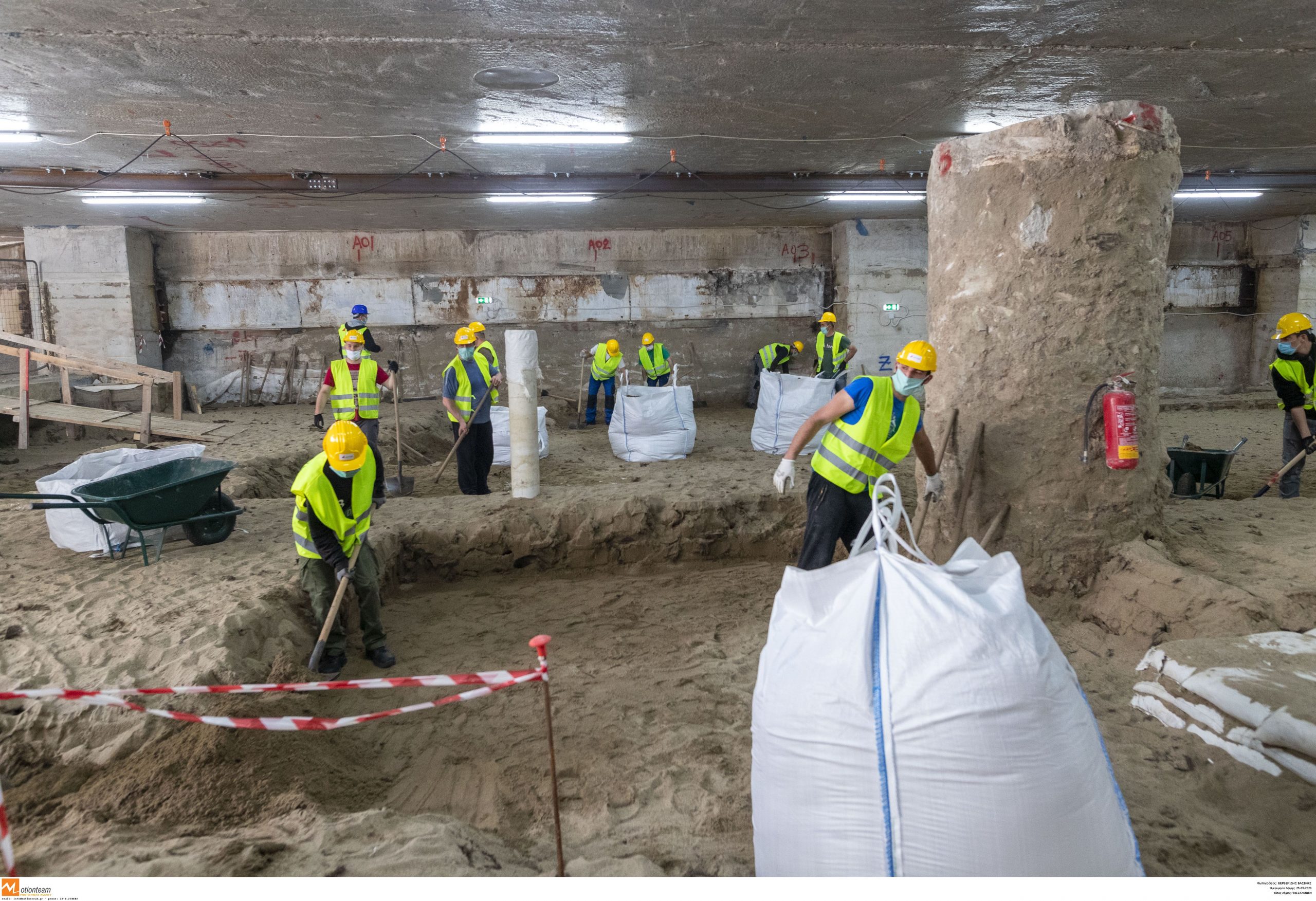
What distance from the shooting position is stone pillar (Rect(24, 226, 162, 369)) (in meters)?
10.9

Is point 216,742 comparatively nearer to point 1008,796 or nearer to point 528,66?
point 1008,796

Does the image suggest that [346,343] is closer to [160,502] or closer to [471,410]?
[471,410]

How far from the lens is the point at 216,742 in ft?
9.62

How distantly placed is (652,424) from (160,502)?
474 cm

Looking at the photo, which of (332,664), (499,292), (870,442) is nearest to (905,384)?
(870,442)

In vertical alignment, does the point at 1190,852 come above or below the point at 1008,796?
below

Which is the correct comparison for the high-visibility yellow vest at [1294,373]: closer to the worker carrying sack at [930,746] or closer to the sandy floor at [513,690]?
the sandy floor at [513,690]

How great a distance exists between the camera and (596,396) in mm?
11281

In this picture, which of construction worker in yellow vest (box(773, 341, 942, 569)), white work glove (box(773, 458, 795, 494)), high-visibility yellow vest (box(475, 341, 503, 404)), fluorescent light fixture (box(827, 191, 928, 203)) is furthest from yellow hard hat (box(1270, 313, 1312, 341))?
high-visibility yellow vest (box(475, 341, 503, 404))

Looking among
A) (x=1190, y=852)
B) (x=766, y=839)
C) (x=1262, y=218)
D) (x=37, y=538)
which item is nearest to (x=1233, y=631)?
(x=1190, y=852)

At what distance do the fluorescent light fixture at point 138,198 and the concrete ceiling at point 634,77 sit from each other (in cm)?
88

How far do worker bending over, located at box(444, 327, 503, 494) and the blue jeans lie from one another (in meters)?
3.65

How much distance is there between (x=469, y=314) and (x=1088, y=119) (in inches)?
409

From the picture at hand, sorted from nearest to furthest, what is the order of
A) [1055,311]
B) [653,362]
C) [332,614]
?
[332,614], [1055,311], [653,362]
